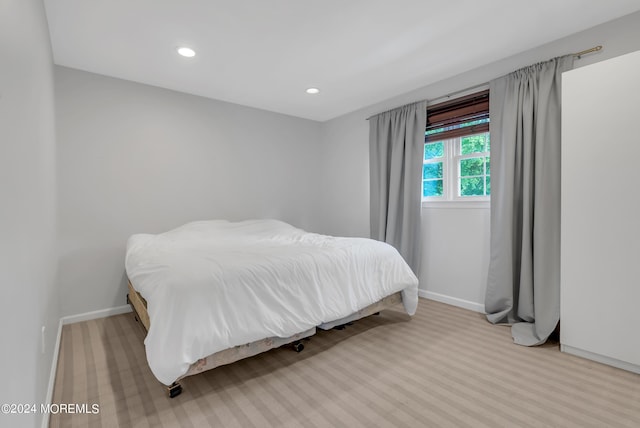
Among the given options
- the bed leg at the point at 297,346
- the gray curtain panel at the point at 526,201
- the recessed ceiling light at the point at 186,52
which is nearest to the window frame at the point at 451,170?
the gray curtain panel at the point at 526,201

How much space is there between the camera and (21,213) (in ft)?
3.88

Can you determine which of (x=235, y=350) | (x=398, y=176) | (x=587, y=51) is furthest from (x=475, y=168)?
(x=235, y=350)

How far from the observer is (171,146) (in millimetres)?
3428

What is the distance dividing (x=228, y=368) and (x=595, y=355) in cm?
249

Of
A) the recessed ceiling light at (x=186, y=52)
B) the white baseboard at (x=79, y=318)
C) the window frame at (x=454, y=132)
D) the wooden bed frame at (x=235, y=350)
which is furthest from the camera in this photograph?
the window frame at (x=454, y=132)

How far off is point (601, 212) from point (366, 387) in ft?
6.22

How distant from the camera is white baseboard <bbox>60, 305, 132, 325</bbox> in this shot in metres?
2.85

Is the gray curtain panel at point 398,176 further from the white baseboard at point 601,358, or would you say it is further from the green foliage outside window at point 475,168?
the white baseboard at point 601,358

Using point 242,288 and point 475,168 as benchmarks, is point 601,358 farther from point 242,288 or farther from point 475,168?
point 242,288

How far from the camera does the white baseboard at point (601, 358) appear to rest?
192cm

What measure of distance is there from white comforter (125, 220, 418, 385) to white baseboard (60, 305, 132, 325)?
843 mm

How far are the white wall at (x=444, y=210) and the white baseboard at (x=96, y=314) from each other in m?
2.79

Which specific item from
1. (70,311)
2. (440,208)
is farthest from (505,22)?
(70,311)

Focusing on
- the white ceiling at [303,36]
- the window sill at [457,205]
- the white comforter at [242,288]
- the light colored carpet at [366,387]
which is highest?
the white ceiling at [303,36]
